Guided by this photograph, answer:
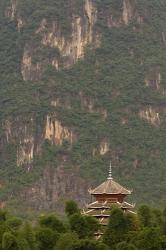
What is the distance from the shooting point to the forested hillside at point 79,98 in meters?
102

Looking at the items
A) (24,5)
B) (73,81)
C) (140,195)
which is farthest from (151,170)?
(24,5)

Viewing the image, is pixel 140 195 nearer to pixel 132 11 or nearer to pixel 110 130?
pixel 110 130

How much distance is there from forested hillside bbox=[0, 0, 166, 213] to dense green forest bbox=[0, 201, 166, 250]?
171ft

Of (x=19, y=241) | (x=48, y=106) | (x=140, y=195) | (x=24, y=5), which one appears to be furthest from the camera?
(x=24, y=5)

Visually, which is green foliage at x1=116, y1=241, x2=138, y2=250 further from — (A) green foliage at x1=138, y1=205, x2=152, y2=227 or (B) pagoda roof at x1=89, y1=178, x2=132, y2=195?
(B) pagoda roof at x1=89, y1=178, x2=132, y2=195

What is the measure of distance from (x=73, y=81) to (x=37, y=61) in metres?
3.91

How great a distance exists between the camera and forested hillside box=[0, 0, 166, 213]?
102 m

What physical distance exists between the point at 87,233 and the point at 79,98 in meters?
64.2

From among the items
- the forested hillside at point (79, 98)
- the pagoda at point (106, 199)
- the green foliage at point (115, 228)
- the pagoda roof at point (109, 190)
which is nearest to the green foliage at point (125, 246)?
the green foliage at point (115, 228)

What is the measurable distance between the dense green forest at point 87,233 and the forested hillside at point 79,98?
52109 millimetres

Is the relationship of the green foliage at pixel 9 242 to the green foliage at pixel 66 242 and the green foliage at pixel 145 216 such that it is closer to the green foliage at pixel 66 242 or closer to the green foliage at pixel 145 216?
the green foliage at pixel 66 242

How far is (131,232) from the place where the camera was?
42000 mm

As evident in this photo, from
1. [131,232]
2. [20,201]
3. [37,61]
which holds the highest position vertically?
[131,232]

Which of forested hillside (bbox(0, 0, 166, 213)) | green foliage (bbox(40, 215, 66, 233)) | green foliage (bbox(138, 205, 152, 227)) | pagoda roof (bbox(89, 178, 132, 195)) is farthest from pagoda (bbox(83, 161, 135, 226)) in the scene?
forested hillside (bbox(0, 0, 166, 213))
